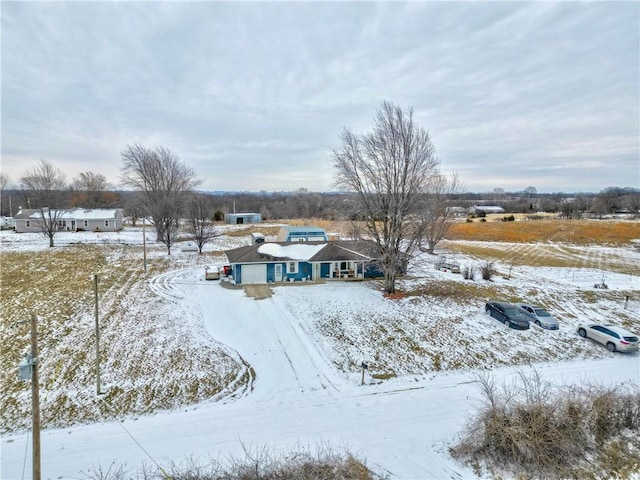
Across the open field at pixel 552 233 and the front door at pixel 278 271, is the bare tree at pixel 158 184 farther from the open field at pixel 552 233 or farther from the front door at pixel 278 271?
the open field at pixel 552 233

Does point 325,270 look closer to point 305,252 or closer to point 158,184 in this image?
point 305,252

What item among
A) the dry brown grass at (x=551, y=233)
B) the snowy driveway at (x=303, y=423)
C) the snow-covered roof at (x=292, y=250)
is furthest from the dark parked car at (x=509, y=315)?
the dry brown grass at (x=551, y=233)

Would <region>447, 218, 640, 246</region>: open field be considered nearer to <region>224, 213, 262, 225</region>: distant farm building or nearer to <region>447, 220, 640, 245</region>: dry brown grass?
<region>447, 220, 640, 245</region>: dry brown grass

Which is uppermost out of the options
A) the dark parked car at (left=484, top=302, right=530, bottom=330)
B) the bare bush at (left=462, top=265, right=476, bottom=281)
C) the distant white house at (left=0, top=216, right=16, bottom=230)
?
the distant white house at (left=0, top=216, right=16, bottom=230)

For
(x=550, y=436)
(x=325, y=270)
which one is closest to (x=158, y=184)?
(x=325, y=270)

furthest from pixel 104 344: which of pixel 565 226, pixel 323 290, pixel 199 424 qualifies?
pixel 565 226

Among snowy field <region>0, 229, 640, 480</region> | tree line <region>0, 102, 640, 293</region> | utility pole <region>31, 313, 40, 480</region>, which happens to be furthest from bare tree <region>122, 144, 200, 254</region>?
utility pole <region>31, 313, 40, 480</region>

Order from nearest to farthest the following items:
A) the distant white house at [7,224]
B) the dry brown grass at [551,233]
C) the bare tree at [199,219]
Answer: the bare tree at [199,219] → the dry brown grass at [551,233] → the distant white house at [7,224]

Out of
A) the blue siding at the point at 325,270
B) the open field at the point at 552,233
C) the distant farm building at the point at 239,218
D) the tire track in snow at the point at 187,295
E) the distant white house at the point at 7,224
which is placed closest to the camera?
the tire track in snow at the point at 187,295
